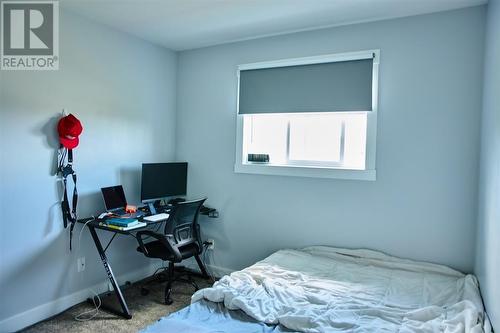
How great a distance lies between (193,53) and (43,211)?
2.25m

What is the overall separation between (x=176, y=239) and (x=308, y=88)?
187cm

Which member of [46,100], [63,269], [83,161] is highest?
[46,100]

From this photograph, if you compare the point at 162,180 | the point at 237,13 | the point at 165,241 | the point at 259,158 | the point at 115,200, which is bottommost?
the point at 165,241

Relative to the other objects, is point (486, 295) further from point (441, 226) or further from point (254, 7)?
point (254, 7)

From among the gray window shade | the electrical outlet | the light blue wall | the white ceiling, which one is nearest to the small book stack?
the electrical outlet

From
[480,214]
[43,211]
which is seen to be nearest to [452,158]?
[480,214]

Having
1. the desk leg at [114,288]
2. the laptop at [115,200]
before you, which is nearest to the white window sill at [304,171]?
the laptop at [115,200]

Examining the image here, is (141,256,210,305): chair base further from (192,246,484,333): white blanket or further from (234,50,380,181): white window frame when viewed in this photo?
(234,50,380,181): white window frame

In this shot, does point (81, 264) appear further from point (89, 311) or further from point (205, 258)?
point (205, 258)

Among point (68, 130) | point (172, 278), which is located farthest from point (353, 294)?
point (68, 130)

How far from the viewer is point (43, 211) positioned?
2.69m

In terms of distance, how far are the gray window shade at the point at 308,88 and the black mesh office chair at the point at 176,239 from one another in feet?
3.89

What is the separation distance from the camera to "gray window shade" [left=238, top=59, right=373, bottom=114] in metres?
2.91

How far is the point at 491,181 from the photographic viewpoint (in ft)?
6.79
